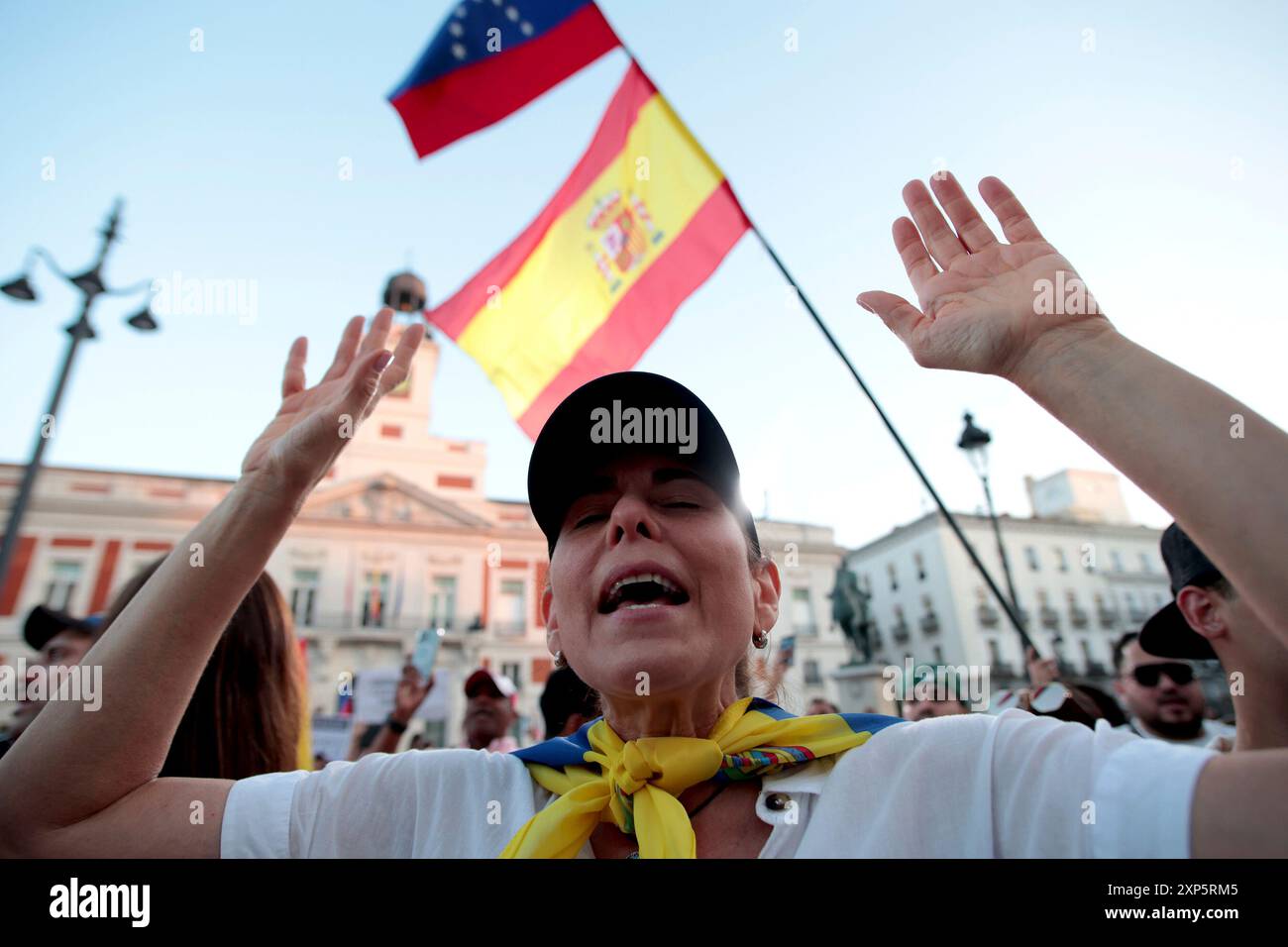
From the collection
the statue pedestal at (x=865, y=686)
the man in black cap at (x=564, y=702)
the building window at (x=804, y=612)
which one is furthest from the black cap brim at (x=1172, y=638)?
the building window at (x=804, y=612)

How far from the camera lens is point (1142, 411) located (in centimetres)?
97

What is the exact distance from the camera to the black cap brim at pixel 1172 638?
2234 mm

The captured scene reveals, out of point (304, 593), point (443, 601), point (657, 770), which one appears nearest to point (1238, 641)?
point (657, 770)

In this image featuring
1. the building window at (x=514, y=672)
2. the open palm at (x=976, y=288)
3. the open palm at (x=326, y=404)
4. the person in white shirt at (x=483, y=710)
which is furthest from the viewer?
the building window at (x=514, y=672)

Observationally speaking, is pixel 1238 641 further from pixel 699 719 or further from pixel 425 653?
pixel 425 653

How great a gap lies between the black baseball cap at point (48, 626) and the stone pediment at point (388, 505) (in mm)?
27961

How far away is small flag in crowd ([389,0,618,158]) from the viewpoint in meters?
4.77

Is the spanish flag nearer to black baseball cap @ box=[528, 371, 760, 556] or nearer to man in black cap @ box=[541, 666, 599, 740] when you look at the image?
man in black cap @ box=[541, 666, 599, 740]

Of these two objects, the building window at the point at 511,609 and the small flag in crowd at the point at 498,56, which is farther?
the building window at the point at 511,609

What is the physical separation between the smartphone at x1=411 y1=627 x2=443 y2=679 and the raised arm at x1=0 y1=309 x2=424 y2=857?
3.58 m

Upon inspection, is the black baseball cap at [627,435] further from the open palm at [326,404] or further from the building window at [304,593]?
the building window at [304,593]

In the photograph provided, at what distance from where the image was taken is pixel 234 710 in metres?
1.95
